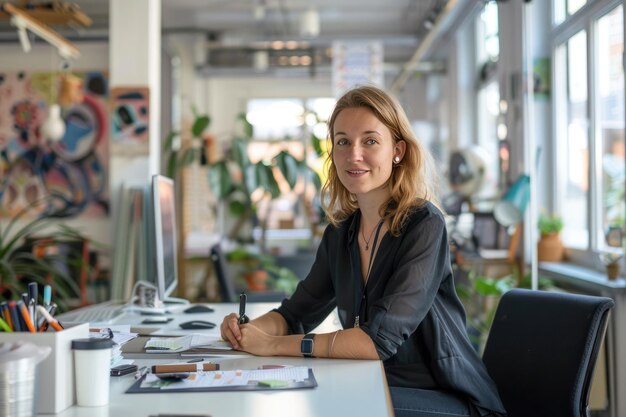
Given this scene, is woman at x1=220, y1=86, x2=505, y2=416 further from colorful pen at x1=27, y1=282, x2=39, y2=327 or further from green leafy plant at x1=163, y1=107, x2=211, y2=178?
green leafy plant at x1=163, y1=107, x2=211, y2=178

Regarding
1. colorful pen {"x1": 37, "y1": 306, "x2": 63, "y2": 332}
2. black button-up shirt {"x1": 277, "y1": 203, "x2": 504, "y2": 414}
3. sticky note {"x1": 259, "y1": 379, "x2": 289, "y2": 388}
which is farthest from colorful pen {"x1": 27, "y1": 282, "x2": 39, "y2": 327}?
black button-up shirt {"x1": 277, "y1": 203, "x2": 504, "y2": 414}

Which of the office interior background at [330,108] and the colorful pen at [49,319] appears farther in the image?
the office interior background at [330,108]

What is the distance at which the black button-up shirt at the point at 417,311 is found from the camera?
6.54 feet

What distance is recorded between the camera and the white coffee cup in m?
1.51

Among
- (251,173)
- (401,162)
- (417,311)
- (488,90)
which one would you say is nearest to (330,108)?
(401,162)

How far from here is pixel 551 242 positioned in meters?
5.67

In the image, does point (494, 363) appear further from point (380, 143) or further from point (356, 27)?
point (356, 27)

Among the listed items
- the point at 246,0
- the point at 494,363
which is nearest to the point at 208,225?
the point at 246,0

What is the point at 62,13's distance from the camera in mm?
5559

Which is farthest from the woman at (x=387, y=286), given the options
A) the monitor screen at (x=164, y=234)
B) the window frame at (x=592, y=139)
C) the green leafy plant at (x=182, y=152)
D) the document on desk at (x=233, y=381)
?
the green leafy plant at (x=182, y=152)

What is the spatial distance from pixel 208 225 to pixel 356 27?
364 cm

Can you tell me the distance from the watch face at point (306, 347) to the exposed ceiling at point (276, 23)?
24.2ft

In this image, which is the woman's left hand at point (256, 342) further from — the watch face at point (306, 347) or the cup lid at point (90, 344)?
the cup lid at point (90, 344)

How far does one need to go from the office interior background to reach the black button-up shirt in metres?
1.12
